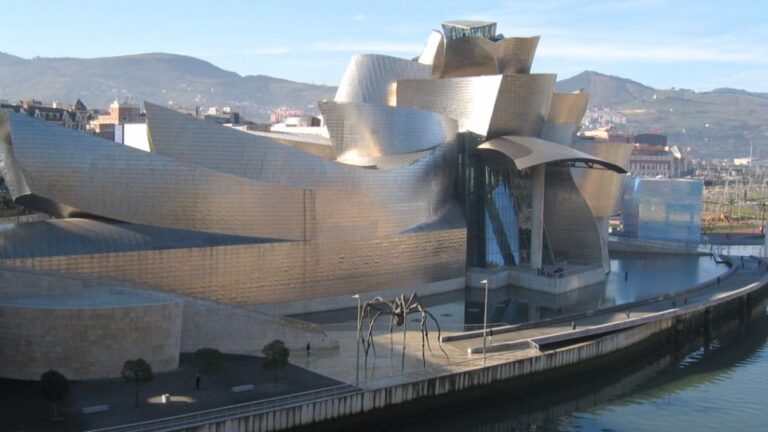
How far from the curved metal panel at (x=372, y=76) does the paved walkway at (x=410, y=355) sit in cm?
1614

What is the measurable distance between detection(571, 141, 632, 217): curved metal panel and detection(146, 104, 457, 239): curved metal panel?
10.2 metres

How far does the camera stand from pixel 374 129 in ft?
120

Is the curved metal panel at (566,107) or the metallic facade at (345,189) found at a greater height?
the curved metal panel at (566,107)

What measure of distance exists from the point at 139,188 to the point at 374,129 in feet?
41.4

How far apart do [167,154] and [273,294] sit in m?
6.36

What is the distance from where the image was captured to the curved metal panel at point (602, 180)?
4566 cm

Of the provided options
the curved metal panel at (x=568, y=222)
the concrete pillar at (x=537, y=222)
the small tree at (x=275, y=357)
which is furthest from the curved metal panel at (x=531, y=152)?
the small tree at (x=275, y=357)

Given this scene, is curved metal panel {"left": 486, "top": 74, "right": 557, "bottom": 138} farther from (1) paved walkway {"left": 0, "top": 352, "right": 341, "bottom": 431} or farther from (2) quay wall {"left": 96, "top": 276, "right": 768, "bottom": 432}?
(1) paved walkway {"left": 0, "top": 352, "right": 341, "bottom": 431}

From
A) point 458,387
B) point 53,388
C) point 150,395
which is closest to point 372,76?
point 458,387

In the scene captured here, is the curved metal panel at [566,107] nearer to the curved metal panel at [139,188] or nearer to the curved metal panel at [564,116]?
the curved metal panel at [564,116]

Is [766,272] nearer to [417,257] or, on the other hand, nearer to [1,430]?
[417,257]

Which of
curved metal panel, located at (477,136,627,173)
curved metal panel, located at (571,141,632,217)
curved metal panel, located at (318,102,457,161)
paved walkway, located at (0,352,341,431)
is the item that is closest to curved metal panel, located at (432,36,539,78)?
curved metal panel, located at (477,136,627,173)

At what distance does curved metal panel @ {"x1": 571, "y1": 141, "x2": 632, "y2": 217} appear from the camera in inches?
1797

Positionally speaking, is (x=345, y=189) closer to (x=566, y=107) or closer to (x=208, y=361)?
(x=208, y=361)
